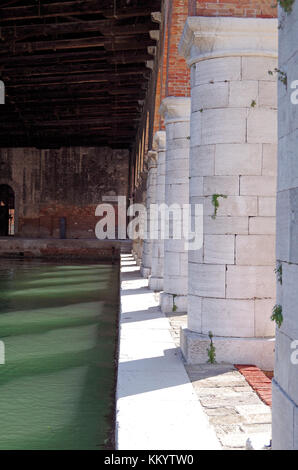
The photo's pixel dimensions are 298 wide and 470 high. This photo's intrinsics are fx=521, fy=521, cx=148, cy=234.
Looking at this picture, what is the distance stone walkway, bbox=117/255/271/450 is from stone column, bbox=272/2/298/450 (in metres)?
0.34

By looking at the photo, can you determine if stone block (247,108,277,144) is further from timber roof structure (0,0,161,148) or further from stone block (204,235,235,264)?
timber roof structure (0,0,161,148)

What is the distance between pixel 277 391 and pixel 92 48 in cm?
1166

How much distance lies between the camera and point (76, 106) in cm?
1838

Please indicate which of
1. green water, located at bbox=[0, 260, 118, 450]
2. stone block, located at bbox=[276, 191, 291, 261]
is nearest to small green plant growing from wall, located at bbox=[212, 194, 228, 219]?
green water, located at bbox=[0, 260, 118, 450]

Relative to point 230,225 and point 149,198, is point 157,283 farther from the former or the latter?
point 230,225

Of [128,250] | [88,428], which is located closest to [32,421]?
[88,428]

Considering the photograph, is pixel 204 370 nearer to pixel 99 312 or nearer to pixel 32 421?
pixel 32 421

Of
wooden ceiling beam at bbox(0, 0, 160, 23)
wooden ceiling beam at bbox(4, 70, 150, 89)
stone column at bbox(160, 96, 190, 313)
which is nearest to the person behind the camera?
stone column at bbox(160, 96, 190, 313)

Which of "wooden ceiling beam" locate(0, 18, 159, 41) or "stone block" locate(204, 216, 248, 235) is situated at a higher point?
"wooden ceiling beam" locate(0, 18, 159, 41)

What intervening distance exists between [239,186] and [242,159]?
24 centimetres

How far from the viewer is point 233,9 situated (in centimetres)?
467

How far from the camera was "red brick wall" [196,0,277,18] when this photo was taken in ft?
15.2

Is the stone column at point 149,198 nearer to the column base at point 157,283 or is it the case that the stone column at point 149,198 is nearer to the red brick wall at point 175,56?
the column base at point 157,283

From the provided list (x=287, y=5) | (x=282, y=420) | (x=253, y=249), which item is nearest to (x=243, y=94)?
(x=253, y=249)
